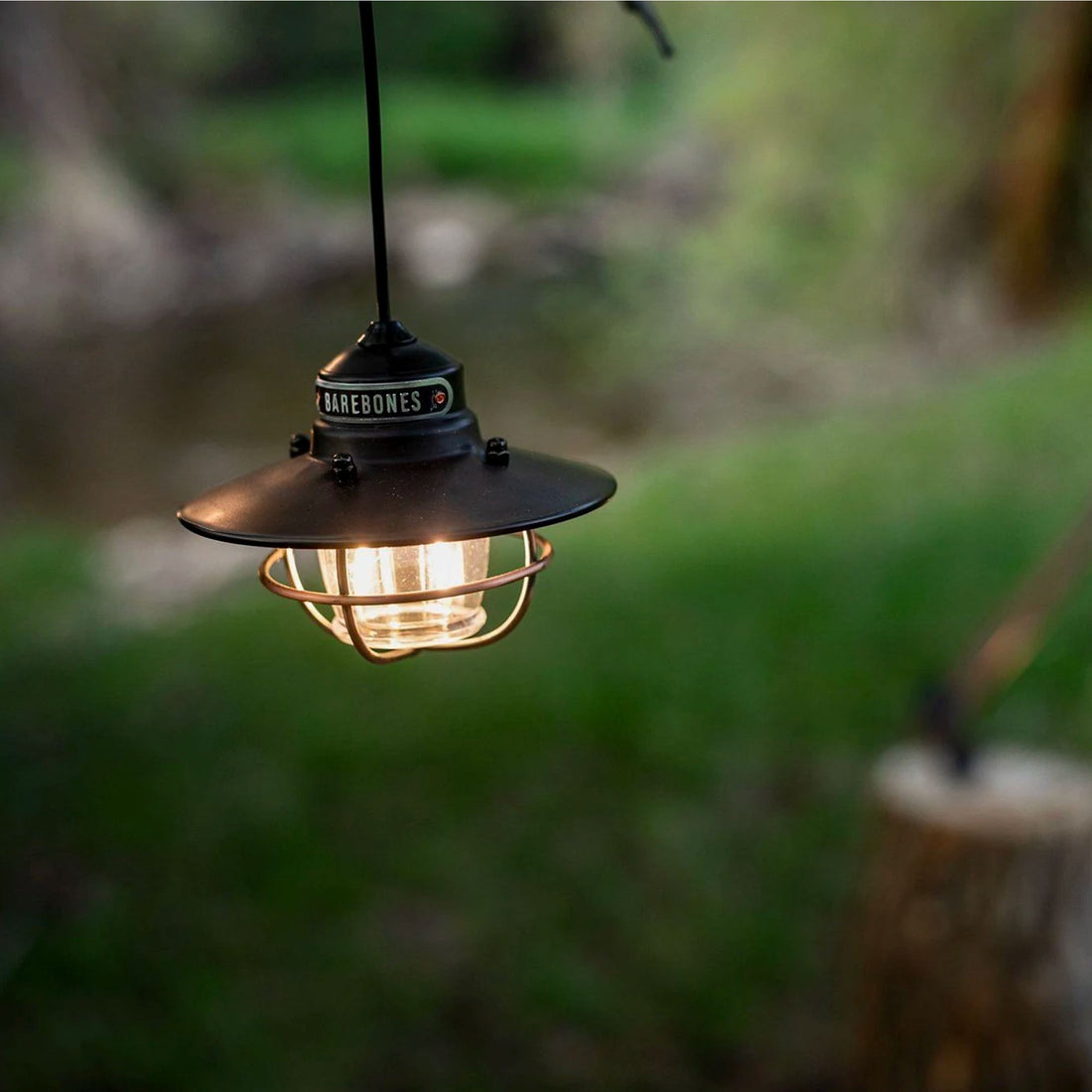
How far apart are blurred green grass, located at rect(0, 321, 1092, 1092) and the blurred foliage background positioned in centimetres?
2

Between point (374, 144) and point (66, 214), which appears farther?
point (66, 214)

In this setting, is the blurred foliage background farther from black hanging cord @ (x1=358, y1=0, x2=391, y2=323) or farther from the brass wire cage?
black hanging cord @ (x1=358, y1=0, x2=391, y2=323)

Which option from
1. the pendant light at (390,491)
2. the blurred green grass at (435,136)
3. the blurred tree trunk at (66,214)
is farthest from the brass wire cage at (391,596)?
the blurred green grass at (435,136)

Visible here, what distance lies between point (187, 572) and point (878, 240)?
487 centimetres

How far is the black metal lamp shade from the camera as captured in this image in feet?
4.56

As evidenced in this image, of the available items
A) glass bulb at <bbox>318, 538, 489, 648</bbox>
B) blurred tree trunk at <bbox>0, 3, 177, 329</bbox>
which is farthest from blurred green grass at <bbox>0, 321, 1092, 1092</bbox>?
blurred tree trunk at <bbox>0, 3, 177, 329</bbox>

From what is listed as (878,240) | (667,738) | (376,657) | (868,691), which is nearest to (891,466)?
(878,240)

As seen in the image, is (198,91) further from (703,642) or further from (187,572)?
(703,642)

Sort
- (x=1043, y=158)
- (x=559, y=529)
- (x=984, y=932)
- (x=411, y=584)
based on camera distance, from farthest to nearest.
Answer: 1. (x=559, y=529)
2. (x=1043, y=158)
3. (x=984, y=932)
4. (x=411, y=584)

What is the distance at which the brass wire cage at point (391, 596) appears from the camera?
1438 millimetres

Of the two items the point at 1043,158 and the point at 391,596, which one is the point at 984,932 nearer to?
the point at 391,596

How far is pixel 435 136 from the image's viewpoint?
12031 mm

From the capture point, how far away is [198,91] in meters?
11.9

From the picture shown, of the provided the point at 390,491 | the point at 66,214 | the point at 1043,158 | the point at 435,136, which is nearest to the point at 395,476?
the point at 390,491
